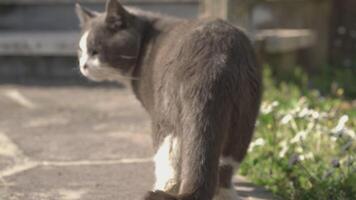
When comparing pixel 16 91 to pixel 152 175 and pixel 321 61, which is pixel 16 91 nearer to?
pixel 152 175

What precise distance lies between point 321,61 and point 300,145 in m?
3.59

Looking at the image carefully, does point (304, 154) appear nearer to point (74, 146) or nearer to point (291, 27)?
point (74, 146)

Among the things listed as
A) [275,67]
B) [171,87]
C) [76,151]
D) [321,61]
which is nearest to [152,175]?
[76,151]

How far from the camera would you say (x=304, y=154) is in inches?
134

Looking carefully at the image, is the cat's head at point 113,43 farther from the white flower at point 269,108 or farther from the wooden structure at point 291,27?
the wooden structure at point 291,27

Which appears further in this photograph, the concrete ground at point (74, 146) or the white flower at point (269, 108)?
the white flower at point (269, 108)

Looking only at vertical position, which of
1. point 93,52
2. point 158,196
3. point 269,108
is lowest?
point 269,108

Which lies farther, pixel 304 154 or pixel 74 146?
pixel 74 146

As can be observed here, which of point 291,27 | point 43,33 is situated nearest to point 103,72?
point 43,33

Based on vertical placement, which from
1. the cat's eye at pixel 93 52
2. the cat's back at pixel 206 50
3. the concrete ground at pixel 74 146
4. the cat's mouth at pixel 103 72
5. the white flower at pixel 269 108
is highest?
the cat's back at pixel 206 50

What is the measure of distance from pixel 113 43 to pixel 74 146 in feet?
3.04

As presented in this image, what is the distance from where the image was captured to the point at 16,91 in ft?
17.8

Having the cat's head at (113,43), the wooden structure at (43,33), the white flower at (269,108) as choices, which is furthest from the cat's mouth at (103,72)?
the wooden structure at (43,33)

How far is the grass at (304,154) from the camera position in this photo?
3021 millimetres
